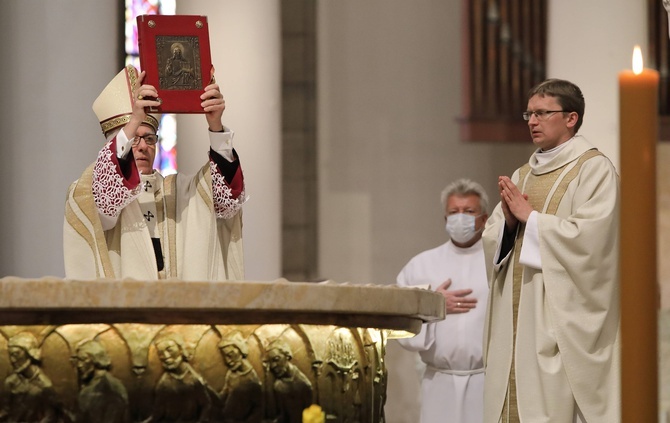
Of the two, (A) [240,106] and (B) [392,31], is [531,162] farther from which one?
(B) [392,31]

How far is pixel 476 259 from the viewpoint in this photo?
20.9 ft

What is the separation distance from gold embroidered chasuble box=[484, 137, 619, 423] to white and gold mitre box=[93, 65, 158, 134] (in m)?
1.63

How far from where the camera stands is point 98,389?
8.18 ft

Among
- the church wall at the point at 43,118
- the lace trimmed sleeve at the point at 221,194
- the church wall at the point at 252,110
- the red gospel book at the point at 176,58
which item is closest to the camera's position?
the red gospel book at the point at 176,58

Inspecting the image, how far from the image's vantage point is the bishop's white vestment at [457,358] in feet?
20.1

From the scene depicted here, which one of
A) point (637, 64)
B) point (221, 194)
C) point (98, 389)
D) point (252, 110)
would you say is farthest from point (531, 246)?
point (252, 110)

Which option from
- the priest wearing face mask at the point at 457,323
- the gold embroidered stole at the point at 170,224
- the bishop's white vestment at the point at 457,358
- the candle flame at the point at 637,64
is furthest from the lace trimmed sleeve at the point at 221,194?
the candle flame at the point at 637,64

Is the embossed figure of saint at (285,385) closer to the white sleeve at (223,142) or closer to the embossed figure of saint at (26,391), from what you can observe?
the embossed figure of saint at (26,391)

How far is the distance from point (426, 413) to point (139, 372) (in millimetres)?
4005

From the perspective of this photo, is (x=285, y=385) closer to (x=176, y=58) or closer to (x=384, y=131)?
(x=176, y=58)

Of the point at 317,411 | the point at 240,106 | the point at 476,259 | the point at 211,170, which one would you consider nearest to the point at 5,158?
the point at 240,106

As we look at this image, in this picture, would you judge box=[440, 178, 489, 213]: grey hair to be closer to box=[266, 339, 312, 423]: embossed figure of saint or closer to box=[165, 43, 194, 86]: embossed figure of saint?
box=[165, 43, 194, 86]: embossed figure of saint

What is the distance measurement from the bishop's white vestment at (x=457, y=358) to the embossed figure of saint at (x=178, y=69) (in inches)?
95.9

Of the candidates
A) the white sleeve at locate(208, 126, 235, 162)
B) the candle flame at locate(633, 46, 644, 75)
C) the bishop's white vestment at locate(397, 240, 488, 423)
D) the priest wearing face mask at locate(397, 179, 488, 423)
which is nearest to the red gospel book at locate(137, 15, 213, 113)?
the white sleeve at locate(208, 126, 235, 162)
